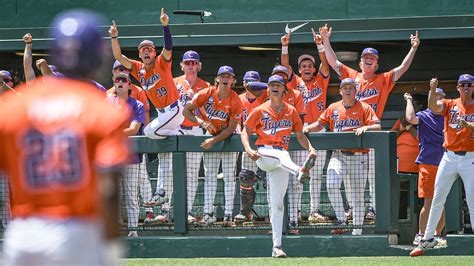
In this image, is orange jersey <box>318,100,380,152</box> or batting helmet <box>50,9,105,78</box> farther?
orange jersey <box>318,100,380,152</box>

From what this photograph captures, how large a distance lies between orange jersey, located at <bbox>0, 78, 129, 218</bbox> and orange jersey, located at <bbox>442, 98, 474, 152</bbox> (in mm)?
6799

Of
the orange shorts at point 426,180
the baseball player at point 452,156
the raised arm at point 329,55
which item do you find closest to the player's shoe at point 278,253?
the baseball player at point 452,156

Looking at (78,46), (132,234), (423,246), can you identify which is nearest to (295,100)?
(423,246)

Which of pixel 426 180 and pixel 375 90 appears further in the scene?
pixel 375 90

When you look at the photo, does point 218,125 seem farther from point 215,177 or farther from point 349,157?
point 349,157

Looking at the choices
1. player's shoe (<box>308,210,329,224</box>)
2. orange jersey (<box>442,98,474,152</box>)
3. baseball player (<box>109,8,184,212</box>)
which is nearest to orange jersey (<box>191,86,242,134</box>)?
baseball player (<box>109,8,184,212</box>)

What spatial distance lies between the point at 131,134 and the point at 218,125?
37.0 inches

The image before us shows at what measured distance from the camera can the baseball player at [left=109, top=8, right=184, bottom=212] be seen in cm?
1003

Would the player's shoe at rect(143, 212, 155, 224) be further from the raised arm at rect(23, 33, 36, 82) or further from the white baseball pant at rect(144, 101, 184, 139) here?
the raised arm at rect(23, 33, 36, 82)

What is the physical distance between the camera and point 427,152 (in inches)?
409

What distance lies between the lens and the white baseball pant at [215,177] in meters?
9.89

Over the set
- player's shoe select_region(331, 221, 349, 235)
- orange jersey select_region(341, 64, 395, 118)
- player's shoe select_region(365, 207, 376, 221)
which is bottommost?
player's shoe select_region(331, 221, 349, 235)

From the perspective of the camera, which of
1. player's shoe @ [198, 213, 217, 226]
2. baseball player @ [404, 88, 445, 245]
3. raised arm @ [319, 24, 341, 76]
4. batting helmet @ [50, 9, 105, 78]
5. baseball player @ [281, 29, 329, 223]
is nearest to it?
batting helmet @ [50, 9, 105, 78]

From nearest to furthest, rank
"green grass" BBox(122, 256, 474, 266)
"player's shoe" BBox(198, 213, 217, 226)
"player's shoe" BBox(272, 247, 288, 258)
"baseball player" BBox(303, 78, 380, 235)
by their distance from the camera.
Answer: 1. "green grass" BBox(122, 256, 474, 266)
2. "player's shoe" BBox(272, 247, 288, 258)
3. "baseball player" BBox(303, 78, 380, 235)
4. "player's shoe" BBox(198, 213, 217, 226)
